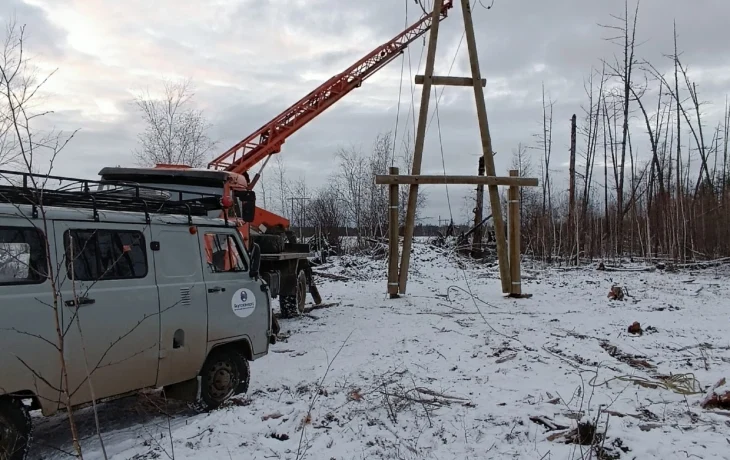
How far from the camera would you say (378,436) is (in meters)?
4.85

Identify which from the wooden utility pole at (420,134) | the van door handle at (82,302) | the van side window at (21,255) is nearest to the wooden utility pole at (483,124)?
the wooden utility pole at (420,134)

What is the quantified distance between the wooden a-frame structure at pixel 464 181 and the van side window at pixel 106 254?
25.0ft

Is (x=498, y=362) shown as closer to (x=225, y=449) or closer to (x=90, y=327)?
(x=225, y=449)

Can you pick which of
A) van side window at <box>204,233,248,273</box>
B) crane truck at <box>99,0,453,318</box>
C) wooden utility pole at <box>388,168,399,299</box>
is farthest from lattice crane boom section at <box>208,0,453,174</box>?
van side window at <box>204,233,248,273</box>

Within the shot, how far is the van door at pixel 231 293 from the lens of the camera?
5.78 metres

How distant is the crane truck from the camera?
9.45m

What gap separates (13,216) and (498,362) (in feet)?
19.2

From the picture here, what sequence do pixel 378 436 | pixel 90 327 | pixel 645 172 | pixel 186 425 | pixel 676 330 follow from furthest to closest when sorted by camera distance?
pixel 645 172, pixel 676 330, pixel 186 425, pixel 378 436, pixel 90 327

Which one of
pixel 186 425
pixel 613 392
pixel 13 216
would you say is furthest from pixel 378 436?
pixel 13 216

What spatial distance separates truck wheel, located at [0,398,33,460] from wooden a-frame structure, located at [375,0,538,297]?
8960mm

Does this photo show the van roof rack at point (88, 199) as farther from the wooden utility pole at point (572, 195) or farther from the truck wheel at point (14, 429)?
the wooden utility pole at point (572, 195)

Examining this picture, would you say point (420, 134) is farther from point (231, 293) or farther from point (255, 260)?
point (231, 293)

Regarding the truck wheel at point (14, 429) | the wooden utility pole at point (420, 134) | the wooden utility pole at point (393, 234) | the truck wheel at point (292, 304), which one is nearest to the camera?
the truck wheel at point (14, 429)

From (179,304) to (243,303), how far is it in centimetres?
93
